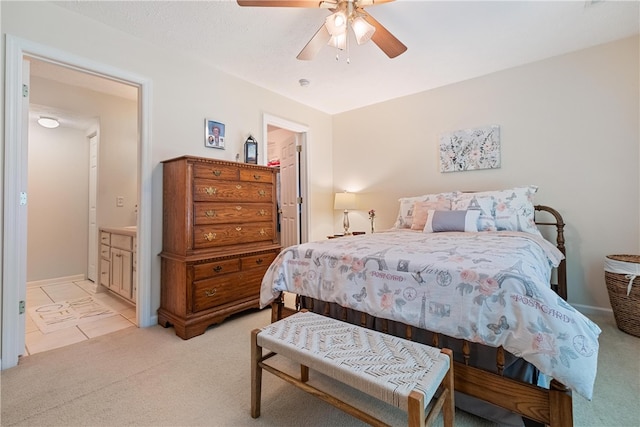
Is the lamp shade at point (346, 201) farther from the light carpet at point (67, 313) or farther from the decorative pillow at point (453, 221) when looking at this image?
the light carpet at point (67, 313)

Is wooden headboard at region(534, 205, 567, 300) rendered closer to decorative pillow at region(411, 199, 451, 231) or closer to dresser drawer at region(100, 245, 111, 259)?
decorative pillow at region(411, 199, 451, 231)

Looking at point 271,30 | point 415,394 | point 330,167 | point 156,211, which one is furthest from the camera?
point 330,167

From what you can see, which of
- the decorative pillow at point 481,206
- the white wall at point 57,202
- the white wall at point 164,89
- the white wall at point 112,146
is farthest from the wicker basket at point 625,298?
the white wall at point 57,202

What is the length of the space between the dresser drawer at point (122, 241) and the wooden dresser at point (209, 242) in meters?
0.61

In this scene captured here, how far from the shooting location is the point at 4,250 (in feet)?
6.15

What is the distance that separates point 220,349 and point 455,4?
3.09 meters

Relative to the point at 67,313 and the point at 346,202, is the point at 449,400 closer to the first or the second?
the point at 346,202

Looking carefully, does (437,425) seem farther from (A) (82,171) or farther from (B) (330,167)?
(A) (82,171)

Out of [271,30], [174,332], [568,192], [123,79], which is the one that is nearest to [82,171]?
[123,79]

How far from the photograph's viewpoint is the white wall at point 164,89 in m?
2.05

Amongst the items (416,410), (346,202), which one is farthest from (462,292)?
(346,202)

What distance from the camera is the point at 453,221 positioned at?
2691 mm

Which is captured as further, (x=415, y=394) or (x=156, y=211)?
(x=156, y=211)

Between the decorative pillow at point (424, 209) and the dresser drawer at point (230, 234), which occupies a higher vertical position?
the decorative pillow at point (424, 209)
